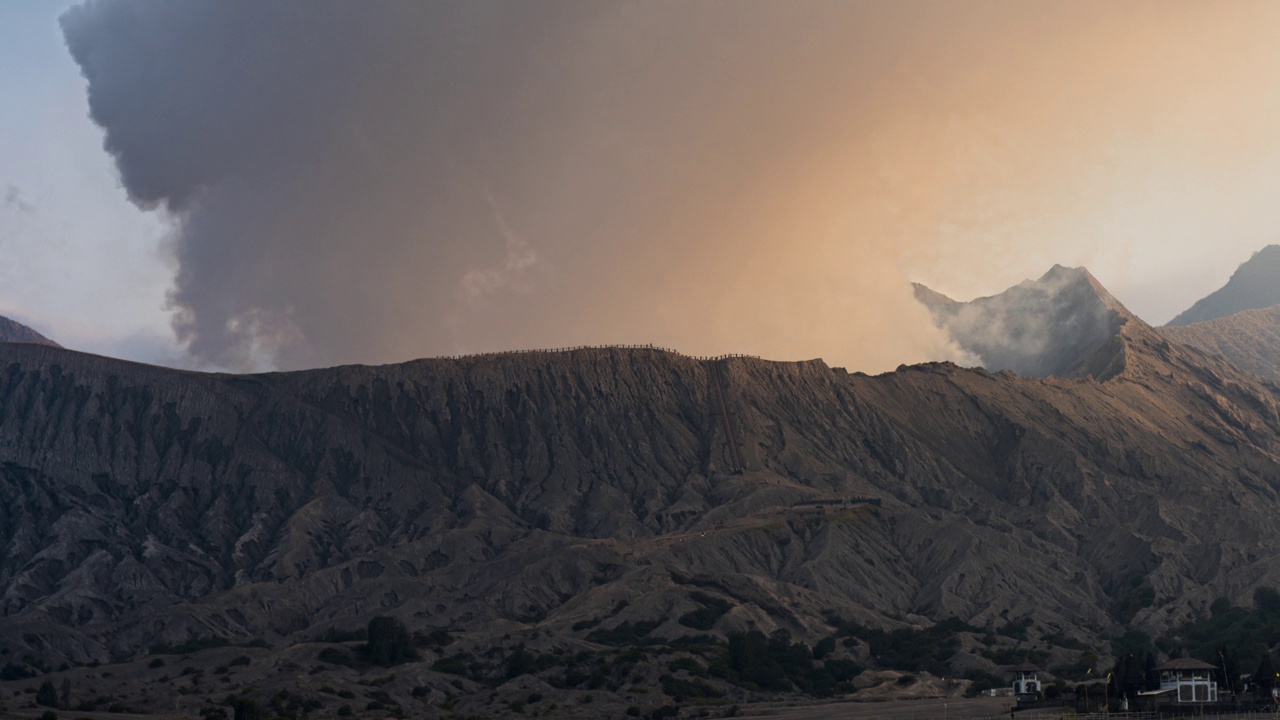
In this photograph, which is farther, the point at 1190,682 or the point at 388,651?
the point at 388,651

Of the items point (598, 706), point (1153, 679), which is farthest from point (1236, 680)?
point (598, 706)

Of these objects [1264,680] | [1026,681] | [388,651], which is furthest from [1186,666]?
[388,651]

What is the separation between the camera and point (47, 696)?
552 ft

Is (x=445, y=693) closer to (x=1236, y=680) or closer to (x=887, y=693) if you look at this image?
(x=887, y=693)

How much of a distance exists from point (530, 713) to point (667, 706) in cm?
1359

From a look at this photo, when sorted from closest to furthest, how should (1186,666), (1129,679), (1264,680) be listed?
(1186,666) < (1264,680) < (1129,679)

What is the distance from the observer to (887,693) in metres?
188

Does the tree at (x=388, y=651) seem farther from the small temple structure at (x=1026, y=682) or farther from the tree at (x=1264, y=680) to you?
the tree at (x=1264, y=680)

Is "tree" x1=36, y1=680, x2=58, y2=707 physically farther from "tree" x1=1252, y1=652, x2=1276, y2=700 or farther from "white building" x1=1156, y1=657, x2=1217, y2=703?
"tree" x1=1252, y1=652, x2=1276, y2=700

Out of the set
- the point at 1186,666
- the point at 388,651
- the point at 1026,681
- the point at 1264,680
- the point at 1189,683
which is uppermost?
the point at 388,651

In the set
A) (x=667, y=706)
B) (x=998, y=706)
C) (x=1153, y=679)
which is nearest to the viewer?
(x=1153, y=679)

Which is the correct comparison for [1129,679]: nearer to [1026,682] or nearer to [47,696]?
[1026,682]

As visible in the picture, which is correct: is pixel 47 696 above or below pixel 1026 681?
below

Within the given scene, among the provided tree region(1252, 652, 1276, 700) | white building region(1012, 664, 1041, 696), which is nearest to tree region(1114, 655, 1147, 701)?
tree region(1252, 652, 1276, 700)
